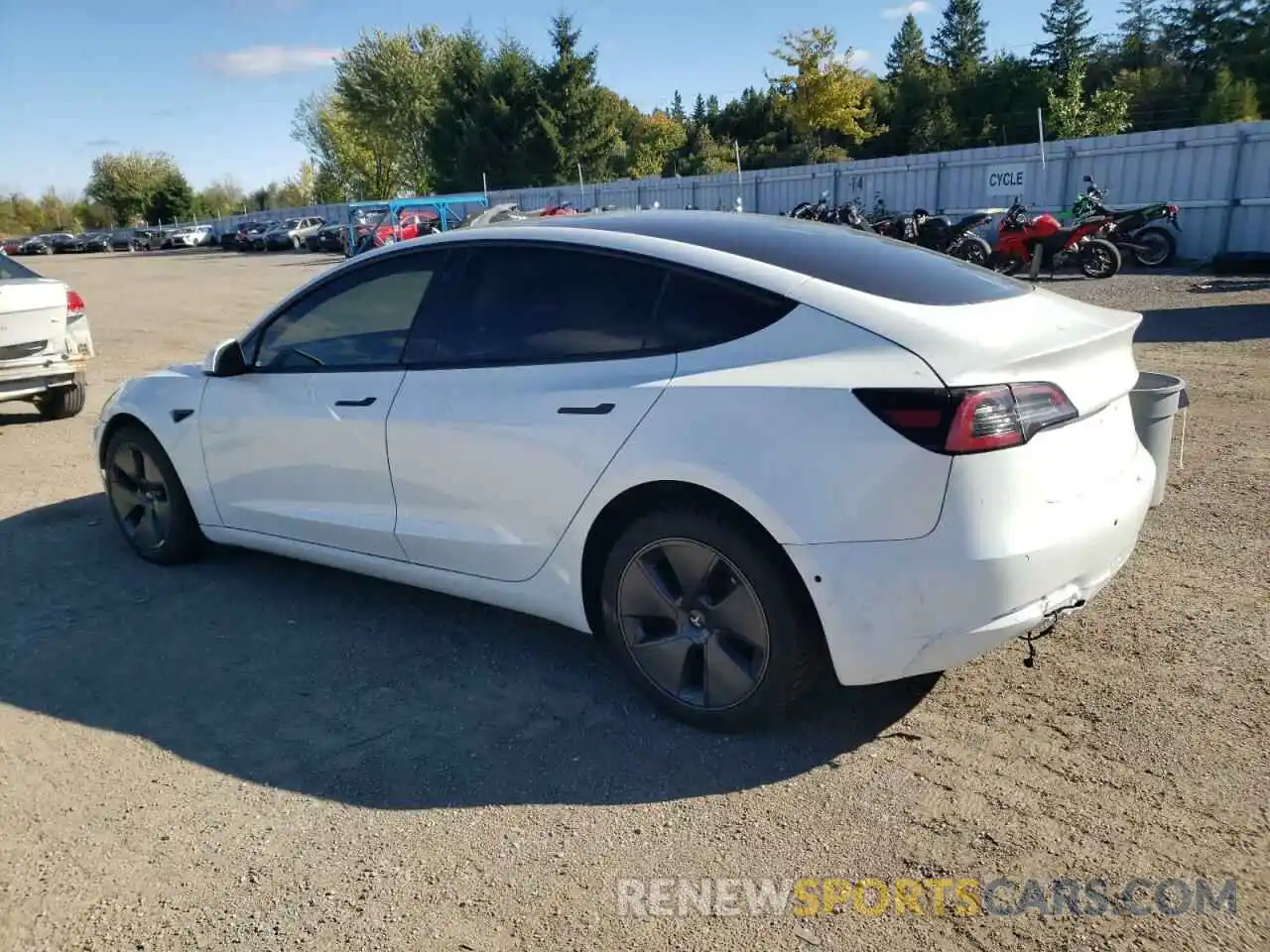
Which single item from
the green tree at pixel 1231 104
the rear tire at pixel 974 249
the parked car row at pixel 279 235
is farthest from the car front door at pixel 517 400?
the green tree at pixel 1231 104

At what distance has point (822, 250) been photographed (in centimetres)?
345

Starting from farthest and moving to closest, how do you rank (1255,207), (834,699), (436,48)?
(436,48) < (1255,207) < (834,699)

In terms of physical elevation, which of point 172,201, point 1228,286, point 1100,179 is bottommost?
point 172,201

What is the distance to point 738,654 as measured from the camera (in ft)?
10.2

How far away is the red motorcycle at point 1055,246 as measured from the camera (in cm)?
1606

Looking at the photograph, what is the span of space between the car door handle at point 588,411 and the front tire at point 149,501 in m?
2.45

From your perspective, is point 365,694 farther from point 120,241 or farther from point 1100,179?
point 120,241

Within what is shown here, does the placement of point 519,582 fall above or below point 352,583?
above

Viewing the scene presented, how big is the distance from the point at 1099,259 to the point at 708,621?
1536cm

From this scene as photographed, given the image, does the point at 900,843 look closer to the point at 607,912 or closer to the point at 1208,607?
the point at 607,912

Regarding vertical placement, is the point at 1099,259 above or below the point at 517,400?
below

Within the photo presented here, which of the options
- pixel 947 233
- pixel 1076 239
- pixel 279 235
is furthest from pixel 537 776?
pixel 279 235

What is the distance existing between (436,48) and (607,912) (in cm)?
6721

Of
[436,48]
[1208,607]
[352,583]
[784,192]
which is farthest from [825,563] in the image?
[436,48]
